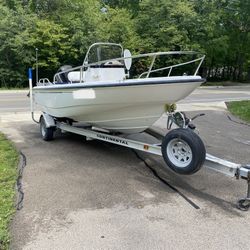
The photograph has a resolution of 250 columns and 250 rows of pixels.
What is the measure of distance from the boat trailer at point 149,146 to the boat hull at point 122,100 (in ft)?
0.61

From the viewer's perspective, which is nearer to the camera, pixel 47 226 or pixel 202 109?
pixel 47 226

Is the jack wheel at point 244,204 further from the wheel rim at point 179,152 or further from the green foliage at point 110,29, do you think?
the green foliage at point 110,29

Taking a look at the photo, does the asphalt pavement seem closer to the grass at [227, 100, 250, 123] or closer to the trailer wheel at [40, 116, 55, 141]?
the trailer wheel at [40, 116, 55, 141]

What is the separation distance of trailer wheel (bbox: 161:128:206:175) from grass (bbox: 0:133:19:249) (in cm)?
204

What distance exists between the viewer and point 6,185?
4734mm

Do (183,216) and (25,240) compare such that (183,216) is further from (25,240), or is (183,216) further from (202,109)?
(202,109)

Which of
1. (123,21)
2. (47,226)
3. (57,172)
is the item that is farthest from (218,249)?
(123,21)

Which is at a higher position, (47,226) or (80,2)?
(80,2)

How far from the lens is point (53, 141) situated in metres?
7.48

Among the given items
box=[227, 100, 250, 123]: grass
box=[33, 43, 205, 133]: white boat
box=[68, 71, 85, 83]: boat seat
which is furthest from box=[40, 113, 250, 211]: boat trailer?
box=[227, 100, 250, 123]: grass

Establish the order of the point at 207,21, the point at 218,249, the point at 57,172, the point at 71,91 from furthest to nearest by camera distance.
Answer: the point at 207,21 → the point at 71,91 → the point at 57,172 → the point at 218,249

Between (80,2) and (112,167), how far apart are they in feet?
76.9

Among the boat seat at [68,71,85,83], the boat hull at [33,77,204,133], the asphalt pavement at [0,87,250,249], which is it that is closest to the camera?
the asphalt pavement at [0,87,250,249]

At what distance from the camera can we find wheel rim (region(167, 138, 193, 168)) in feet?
15.1
